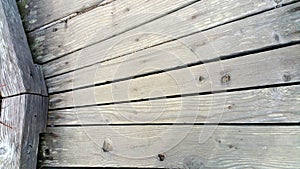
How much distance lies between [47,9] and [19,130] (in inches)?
26.5

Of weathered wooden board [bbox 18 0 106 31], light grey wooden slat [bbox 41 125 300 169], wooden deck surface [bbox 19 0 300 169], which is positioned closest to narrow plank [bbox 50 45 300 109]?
wooden deck surface [bbox 19 0 300 169]

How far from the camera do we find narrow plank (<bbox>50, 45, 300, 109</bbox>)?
1.18 metres

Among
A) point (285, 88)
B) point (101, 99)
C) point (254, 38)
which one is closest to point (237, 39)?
point (254, 38)

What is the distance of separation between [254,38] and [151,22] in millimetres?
473

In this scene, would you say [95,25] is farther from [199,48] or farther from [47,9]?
[199,48]

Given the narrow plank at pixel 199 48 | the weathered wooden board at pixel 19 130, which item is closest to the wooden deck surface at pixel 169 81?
the narrow plank at pixel 199 48

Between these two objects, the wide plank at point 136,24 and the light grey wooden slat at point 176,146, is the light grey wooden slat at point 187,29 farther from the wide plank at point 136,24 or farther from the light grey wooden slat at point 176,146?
the light grey wooden slat at point 176,146

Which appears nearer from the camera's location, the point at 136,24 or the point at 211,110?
the point at 211,110

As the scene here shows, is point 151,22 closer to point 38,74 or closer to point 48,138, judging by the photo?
point 38,74

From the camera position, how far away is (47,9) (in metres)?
1.93

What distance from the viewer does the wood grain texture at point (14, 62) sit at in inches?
68.4

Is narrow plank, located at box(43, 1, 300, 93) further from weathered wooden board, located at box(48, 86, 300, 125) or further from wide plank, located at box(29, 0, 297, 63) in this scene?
weathered wooden board, located at box(48, 86, 300, 125)

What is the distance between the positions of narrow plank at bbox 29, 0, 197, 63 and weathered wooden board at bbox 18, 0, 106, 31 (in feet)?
0.13

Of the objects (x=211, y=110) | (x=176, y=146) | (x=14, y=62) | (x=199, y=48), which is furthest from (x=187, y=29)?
(x=14, y=62)
